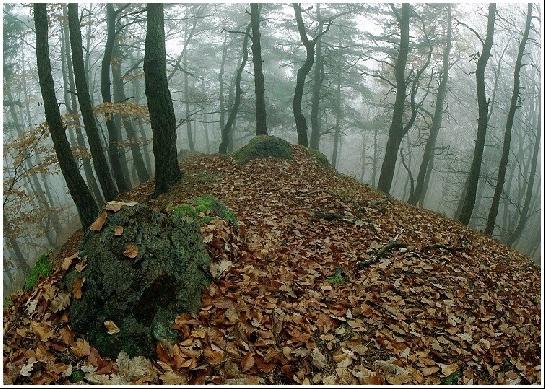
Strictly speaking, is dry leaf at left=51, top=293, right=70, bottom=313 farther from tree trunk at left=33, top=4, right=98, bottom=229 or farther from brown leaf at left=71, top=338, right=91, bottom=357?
tree trunk at left=33, top=4, right=98, bottom=229

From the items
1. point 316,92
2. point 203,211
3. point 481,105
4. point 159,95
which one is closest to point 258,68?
point 159,95

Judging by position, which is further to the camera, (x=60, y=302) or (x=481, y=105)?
A: (x=481, y=105)

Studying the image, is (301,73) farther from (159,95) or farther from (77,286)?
(77,286)

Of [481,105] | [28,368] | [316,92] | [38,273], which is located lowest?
[28,368]

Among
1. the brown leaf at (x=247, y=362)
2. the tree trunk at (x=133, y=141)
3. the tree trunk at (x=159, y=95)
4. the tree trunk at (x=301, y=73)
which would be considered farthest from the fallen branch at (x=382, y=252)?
the tree trunk at (x=133, y=141)

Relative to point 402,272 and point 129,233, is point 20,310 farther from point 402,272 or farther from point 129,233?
point 402,272

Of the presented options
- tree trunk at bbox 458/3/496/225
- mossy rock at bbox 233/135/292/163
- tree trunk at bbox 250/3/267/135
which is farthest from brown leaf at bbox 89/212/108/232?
tree trunk at bbox 458/3/496/225

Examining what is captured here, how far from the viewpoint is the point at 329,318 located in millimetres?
4426

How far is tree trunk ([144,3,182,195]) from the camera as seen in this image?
8.34 meters

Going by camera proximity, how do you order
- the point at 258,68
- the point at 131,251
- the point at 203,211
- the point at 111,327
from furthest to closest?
1. the point at 258,68
2. the point at 203,211
3. the point at 131,251
4. the point at 111,327

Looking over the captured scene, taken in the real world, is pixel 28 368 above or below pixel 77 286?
below

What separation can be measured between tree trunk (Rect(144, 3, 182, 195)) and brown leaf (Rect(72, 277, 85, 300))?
5.07 m

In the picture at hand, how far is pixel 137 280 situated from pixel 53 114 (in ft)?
17.1

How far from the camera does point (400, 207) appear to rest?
32.2ft
